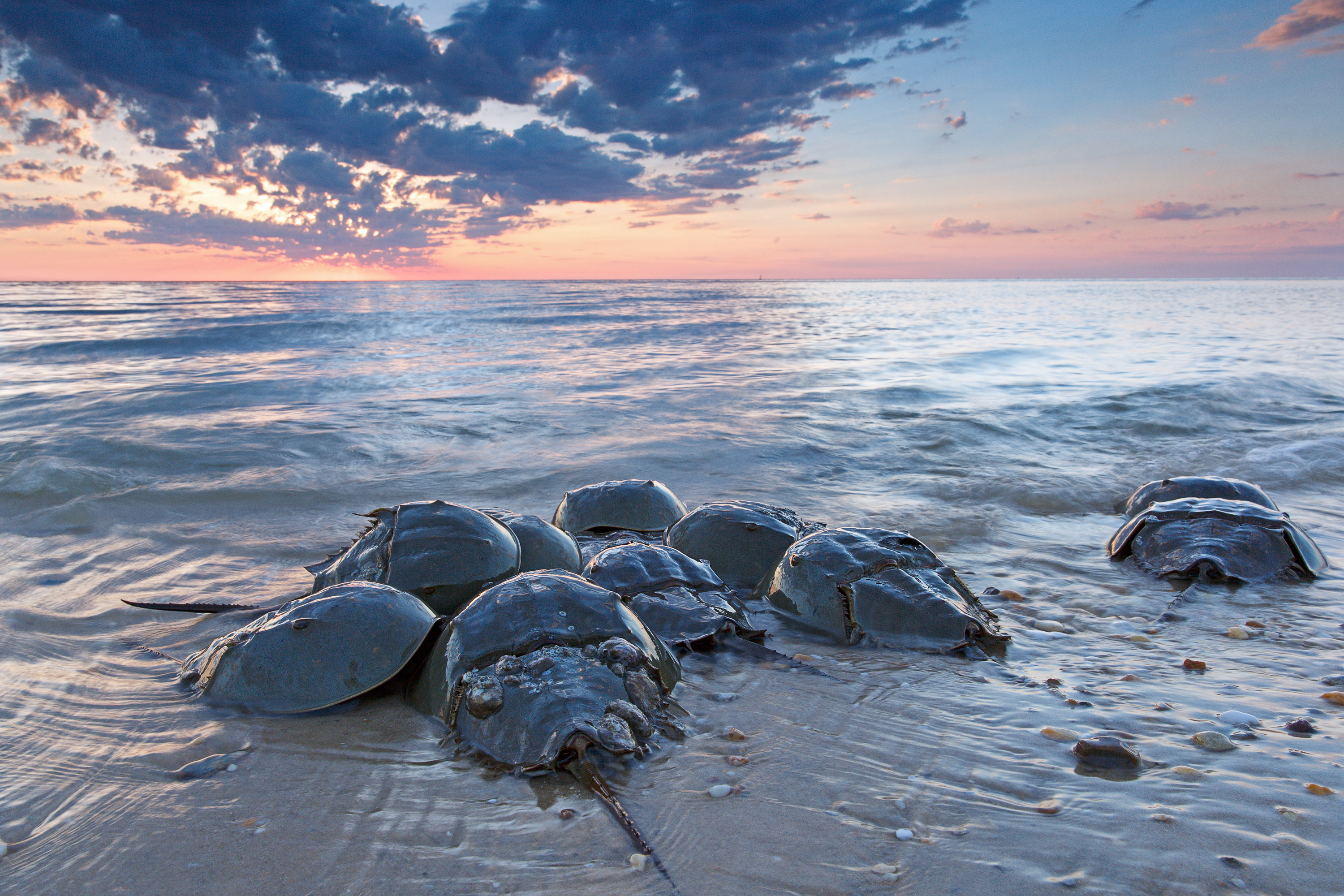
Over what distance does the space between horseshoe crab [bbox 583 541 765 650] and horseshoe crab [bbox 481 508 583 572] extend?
20 cm

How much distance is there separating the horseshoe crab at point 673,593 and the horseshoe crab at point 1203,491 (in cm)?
263

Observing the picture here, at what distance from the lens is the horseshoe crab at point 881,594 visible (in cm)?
270

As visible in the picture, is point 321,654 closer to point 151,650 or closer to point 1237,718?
point 151,650

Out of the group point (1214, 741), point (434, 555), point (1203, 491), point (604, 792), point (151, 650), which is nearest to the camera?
point (604, 792)

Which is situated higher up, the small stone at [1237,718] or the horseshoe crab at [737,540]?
the horseshoe crab at [737,540]

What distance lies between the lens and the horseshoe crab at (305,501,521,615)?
8.84ft

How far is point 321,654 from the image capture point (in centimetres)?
224

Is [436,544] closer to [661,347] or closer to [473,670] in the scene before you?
[473,670]

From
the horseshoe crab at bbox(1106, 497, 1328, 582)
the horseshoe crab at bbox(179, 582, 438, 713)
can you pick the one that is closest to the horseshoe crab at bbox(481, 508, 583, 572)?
the horseshoe crab at bbox(179, 582, 438, 713)

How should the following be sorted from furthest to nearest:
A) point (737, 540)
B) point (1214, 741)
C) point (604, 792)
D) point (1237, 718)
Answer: point (737, 540) < point (1237, 718) < point (1214, 741) < point (604, 792)

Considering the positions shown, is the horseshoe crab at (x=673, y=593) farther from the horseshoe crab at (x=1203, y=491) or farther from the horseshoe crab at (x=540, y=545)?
the horseshoe crab at (x=1203, y=491)

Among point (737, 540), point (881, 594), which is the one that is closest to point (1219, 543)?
point (881, 594)

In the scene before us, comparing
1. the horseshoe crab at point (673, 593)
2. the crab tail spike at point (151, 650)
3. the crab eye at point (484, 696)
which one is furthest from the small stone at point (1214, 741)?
the crab tail spike at point (151, 650)

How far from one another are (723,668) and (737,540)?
0.85 m
